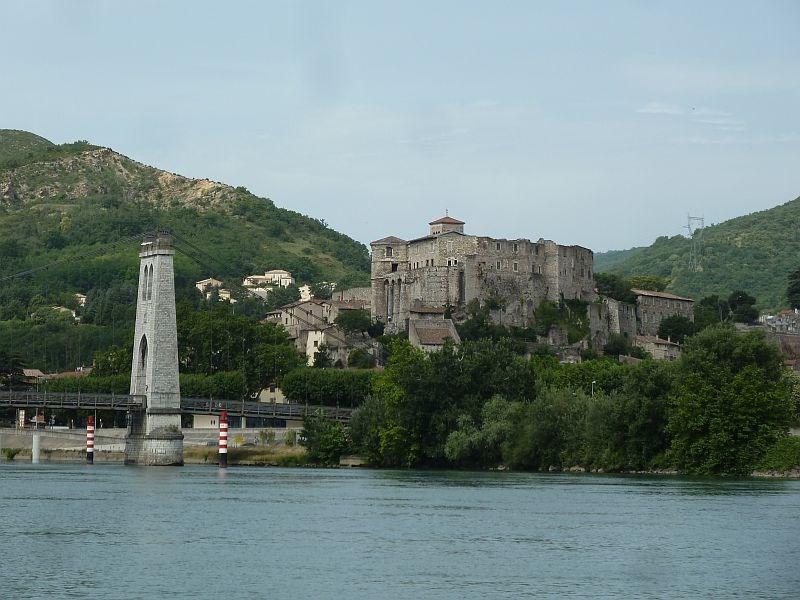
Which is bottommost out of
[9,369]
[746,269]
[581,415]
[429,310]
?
[581,415]

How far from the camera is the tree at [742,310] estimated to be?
127000 millimetres

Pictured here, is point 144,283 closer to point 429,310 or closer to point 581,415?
point 581,415

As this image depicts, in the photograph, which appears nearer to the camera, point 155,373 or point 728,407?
point 728,407

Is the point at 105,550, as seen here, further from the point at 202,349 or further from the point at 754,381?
the point at 202,349

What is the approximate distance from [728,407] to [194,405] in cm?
2928

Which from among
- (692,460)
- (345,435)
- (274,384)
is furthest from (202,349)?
(692,460)

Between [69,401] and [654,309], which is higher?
[654,309]

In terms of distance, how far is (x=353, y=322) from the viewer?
110688 millimetres

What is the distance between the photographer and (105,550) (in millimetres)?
31234

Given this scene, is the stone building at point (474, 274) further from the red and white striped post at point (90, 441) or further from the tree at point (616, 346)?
the red and white striped post at point (90, 441)

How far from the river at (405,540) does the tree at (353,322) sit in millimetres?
58650

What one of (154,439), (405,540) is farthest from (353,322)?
(405,540)

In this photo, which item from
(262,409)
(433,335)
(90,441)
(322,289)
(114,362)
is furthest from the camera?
(322,289)

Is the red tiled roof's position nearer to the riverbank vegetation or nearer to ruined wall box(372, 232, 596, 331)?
ruined wall box(372, 232, 596, 331)
